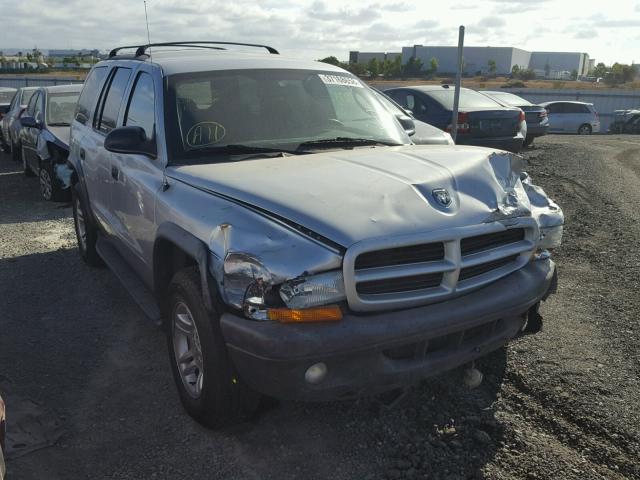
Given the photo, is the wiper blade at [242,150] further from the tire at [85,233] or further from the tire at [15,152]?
the tire at [15,152]

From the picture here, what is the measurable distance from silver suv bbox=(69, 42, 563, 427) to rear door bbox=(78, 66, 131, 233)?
322mm

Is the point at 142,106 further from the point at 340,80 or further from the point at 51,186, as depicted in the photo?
the point at 51,186

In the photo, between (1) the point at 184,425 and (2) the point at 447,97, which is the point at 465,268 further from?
(2) the point at 447,97

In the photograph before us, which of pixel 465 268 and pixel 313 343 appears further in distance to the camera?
pixel 465 268

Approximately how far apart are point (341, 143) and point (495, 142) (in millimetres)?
8014

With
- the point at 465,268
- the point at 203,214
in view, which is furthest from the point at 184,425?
the point at 465,268

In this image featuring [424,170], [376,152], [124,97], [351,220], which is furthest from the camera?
[124,97]

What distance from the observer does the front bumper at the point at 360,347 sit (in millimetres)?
2672

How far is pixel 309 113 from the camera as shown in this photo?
436 cm

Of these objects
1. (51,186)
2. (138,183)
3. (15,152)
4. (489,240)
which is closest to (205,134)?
(138,183)

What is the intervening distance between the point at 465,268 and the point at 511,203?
0.57 metres

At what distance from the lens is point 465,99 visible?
1255 cm

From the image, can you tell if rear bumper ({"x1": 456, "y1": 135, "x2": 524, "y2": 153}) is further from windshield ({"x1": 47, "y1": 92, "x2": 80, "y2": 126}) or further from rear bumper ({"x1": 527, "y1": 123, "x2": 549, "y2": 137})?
windshield ({"x1": 47, "y1": 92, "x2": 80, "y2": 126})

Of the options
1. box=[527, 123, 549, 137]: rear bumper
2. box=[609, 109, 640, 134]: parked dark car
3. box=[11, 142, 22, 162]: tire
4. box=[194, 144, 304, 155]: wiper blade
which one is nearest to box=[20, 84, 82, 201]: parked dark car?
box=[11, 142, 22, 162]: tire
